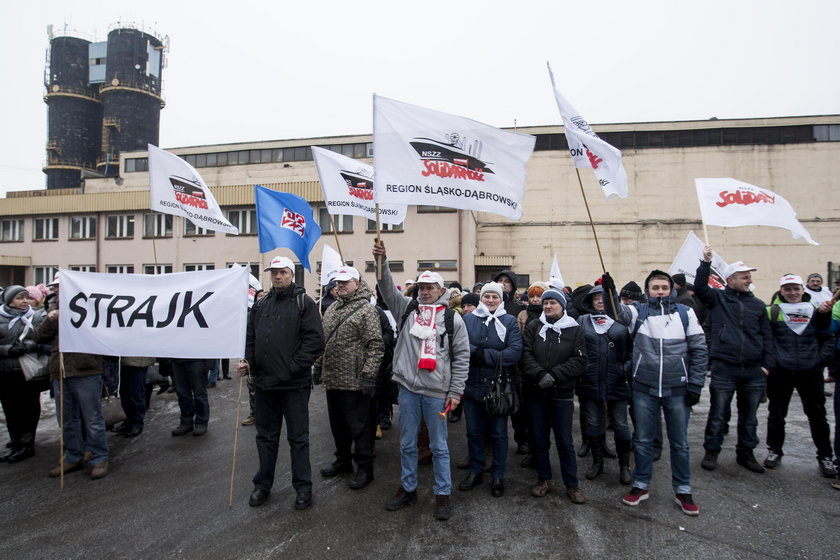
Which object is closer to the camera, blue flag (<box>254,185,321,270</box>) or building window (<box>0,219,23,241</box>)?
blue flag (<box>254,185,321,270</box>)

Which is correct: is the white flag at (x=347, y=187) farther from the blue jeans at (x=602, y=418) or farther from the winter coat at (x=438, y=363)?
the blue jeans at (x=602, y=418)

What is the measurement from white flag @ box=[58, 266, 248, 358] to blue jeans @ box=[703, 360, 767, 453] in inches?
213

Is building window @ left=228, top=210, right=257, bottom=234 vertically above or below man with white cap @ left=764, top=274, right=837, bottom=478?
above

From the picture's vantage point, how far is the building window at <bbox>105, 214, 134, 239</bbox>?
30.2 metres

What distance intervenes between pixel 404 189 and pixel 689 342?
3251mm

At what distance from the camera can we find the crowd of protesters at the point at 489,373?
4496 millimetres

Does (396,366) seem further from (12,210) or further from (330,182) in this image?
(12,210)

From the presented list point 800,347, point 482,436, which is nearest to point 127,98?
point 482,436

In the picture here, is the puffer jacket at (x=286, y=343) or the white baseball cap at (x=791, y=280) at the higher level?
the white baseball cap at (x=791, y=280)

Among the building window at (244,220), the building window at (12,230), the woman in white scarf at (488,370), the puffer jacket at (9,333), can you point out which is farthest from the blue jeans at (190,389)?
the building window at (12,230)

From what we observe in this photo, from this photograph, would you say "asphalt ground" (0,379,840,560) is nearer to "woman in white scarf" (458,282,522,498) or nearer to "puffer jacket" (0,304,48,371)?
"woman in white scarf" (458,282,522,498)

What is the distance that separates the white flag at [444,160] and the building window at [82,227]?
109ft

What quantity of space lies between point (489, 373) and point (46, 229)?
124ft

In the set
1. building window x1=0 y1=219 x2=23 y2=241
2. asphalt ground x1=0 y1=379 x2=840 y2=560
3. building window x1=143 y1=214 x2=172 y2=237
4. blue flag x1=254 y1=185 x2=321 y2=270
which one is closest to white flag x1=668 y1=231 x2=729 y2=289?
asphalt ground x1=0 y1=379 x2=840 y2=560
